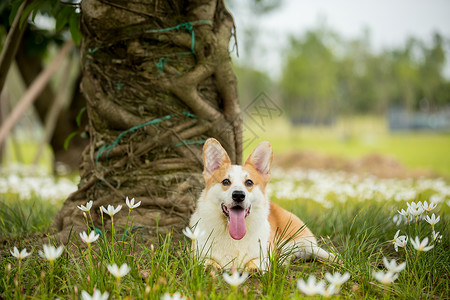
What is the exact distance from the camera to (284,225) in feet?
9.53

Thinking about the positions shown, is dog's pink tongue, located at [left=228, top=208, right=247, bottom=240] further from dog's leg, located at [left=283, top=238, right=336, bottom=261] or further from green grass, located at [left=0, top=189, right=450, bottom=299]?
dog's leg, located at [left=283, top=238, right=336, bottom=261]

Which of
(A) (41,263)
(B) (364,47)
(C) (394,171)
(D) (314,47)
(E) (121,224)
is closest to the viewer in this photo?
(A) (41,263)

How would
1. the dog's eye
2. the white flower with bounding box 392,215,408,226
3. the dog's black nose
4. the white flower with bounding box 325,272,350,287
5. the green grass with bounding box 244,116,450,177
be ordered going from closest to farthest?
the white flower with bounding box 325,272,350,287 → the dog's black nose → the dog's eye → the white flower with bounding box 392,215,408,226 → the green grass with bounding box 244,116,450,177

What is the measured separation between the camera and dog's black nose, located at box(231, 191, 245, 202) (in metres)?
2.28

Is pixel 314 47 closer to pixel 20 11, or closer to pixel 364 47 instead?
pixel 364 47

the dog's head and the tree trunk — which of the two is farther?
the tree trunk

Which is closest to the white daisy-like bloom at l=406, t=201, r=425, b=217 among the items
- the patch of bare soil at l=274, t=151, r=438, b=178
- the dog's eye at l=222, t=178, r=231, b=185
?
the dog's eye at l=222, t=178, r=231, b=185

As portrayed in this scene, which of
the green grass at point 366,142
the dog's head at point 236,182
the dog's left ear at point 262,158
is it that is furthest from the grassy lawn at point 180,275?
the green grass at point 366,142

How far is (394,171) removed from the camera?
31.2 ft

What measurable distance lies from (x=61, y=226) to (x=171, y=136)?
4.02 feet

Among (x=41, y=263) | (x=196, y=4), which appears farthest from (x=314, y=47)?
(x=41, y=263)

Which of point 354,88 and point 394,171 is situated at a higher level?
point 354,88

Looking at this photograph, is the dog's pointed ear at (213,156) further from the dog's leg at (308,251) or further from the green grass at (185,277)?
the dog's leg at (308,251)

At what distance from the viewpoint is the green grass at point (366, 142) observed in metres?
12.6
